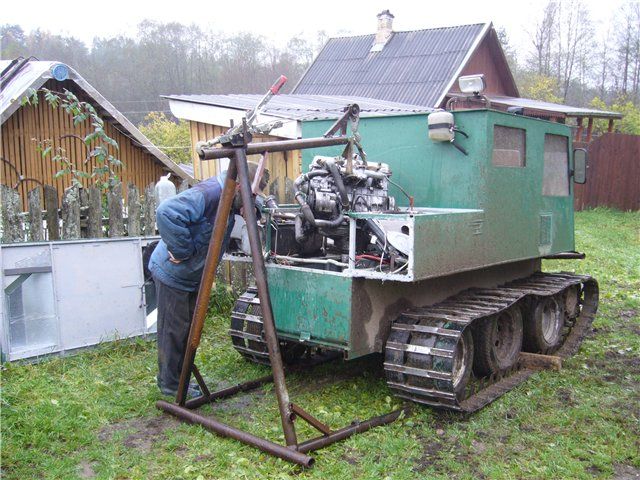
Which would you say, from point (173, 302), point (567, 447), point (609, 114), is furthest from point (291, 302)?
point (609, 114)

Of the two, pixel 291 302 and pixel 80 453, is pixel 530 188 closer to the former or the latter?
pixel 291 302

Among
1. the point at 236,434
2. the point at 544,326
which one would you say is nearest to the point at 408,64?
the point at 544,326

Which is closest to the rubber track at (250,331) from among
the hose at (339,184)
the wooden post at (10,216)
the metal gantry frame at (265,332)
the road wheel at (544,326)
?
the metal gantry frame at (265,332)

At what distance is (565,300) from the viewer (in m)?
7.71

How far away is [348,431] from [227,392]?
51.7 inches

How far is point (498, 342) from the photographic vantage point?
6531 millimetres

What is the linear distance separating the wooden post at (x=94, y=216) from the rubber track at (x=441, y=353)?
3349 mm

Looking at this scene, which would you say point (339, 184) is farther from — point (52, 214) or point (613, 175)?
point (613, 175)

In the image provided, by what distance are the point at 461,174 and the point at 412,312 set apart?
1.34 m

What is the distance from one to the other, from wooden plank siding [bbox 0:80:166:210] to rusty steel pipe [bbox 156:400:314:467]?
7.81 metres

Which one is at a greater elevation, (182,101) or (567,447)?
(182,101)

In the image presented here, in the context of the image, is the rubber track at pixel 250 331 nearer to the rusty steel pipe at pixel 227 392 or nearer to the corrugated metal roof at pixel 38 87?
the rusty steel pipe at pixel 227 392

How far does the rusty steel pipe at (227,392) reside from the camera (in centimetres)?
545

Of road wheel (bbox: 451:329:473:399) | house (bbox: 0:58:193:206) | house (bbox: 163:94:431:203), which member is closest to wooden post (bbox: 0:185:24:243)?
house (bbox: 163:94:431:203)
